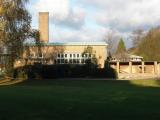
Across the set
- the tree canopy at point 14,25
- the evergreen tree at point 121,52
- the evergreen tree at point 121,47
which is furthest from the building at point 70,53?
the tree canopy at point 14,25

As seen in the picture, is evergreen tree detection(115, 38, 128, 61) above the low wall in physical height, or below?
above

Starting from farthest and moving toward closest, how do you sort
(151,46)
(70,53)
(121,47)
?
(121,47)
(151,46)
(70,53)

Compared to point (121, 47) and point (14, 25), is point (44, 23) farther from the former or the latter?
point (14, 25)

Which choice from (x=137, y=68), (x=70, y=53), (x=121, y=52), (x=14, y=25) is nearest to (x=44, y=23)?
(x=70, y=53)

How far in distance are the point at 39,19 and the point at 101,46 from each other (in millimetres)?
11477

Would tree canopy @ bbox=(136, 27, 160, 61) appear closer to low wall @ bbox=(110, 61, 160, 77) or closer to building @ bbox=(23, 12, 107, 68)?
low wall @ bbox=(110, 61, 160, 77)

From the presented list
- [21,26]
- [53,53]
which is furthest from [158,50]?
[21,26]

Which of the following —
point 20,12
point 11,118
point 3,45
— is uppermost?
point 20,12

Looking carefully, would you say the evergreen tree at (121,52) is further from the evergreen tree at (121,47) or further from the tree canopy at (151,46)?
the tree canopy at (151,46)

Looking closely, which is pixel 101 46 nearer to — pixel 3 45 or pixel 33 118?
pixel 3 45

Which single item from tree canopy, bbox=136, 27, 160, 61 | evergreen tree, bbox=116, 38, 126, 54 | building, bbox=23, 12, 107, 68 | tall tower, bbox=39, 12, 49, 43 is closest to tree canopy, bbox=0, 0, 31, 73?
building, bbox=23, 12, 107, 68

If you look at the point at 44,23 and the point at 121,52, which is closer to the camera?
the point at 44,23

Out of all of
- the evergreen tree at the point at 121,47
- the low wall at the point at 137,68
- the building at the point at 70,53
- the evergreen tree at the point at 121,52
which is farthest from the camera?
the evergreen tree at the point at 121,47

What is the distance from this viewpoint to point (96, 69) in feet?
207
